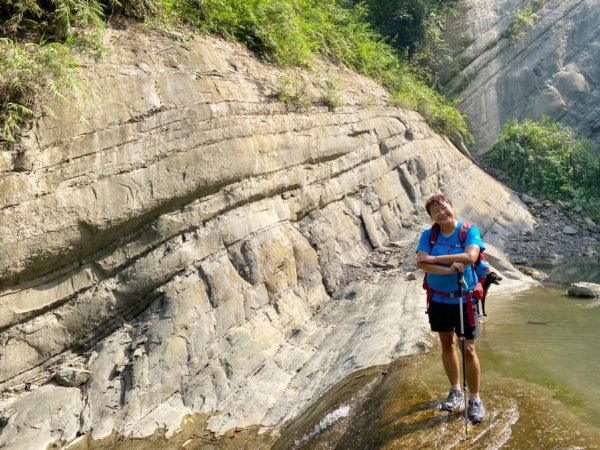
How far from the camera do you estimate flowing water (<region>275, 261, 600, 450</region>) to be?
425cm

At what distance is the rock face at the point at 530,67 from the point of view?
77.0 feet

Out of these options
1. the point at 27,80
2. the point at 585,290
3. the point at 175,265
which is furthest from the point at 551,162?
the point at 27,80

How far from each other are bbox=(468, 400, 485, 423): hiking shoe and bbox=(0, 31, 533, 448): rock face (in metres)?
1.91

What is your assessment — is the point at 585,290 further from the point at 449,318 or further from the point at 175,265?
the point at 175,265

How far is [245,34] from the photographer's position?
35.9 feet

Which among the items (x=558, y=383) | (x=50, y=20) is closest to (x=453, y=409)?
(x=558, y=383)

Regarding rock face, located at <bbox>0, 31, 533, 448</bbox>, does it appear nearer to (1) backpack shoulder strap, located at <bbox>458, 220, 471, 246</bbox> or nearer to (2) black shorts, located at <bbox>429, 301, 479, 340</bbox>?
(2) black shorts, located at <bbox>429, 301, 479, 340</bbox>

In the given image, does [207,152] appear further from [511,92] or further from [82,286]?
[511,92]

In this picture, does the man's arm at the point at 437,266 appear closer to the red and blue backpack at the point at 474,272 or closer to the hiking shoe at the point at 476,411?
the red and blue backpack at the point at 474,272

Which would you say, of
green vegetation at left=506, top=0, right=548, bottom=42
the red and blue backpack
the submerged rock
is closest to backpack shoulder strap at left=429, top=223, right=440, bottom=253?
the red and blue backpack

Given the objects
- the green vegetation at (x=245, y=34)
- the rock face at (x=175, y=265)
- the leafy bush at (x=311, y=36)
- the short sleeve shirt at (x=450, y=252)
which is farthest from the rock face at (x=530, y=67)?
the short sleeve shirt at (x=450, y=252)

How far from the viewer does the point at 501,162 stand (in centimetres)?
2114

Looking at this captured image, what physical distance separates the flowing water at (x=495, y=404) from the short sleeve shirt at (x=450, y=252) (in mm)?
1047

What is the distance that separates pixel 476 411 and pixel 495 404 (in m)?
0.39
